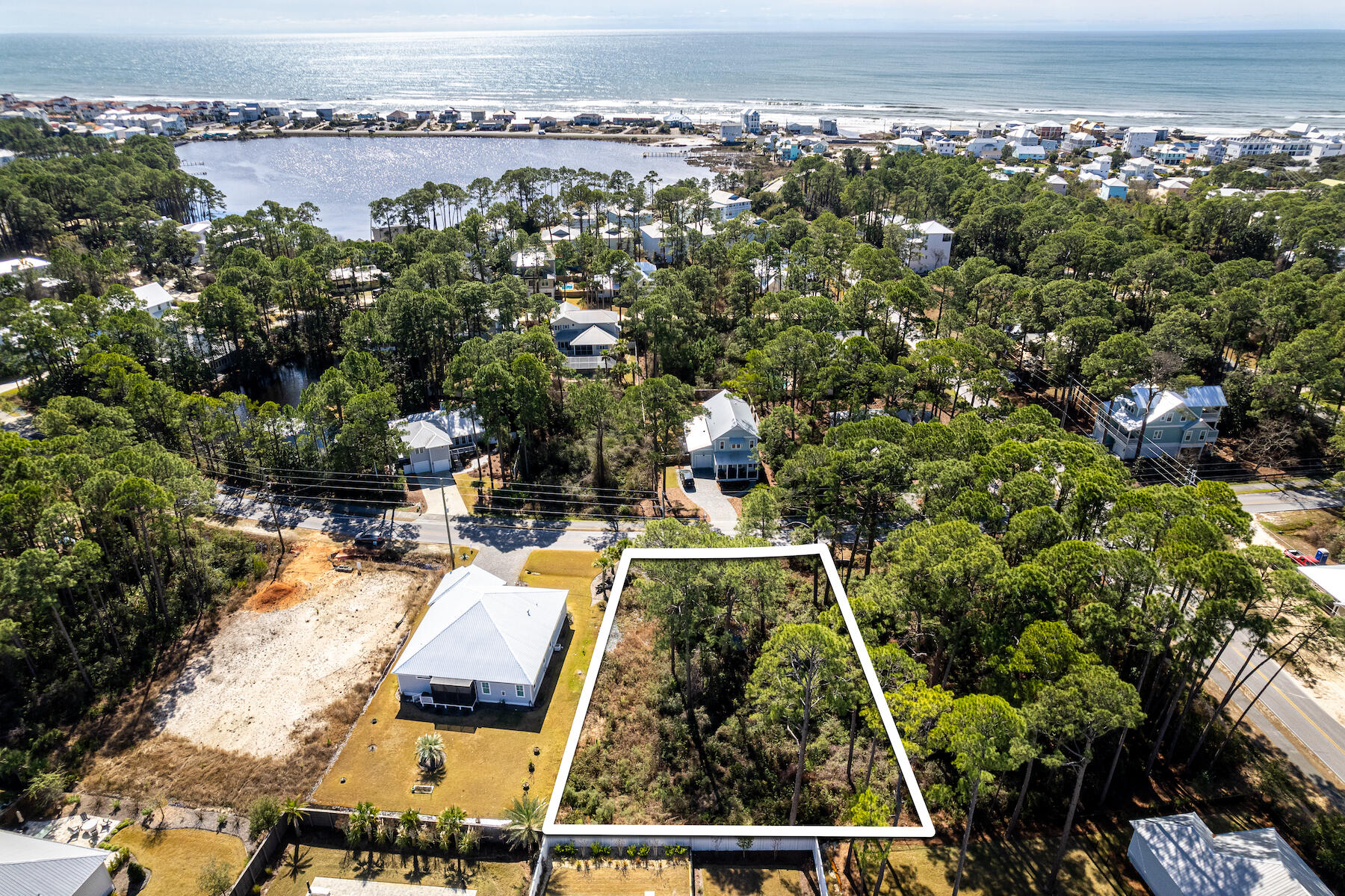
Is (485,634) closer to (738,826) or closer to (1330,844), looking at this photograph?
(738,826)

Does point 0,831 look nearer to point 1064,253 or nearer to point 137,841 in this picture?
point 137,841

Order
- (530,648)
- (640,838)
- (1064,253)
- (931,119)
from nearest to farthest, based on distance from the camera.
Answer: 1. (640,838)
2. (530,648)
3. (1064,253)
4. (931,119)

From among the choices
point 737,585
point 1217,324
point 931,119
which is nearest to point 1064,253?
point 1217,324

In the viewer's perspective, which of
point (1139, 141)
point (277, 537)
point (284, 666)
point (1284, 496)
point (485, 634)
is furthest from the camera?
point (1139, 141)

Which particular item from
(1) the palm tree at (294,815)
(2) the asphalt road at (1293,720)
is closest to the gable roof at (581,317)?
(1) the palm tree at (294,815)

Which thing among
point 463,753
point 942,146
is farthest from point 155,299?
point 942,146

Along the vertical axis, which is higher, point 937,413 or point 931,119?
point 931,119

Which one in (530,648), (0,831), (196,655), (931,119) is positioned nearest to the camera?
(0,831)
